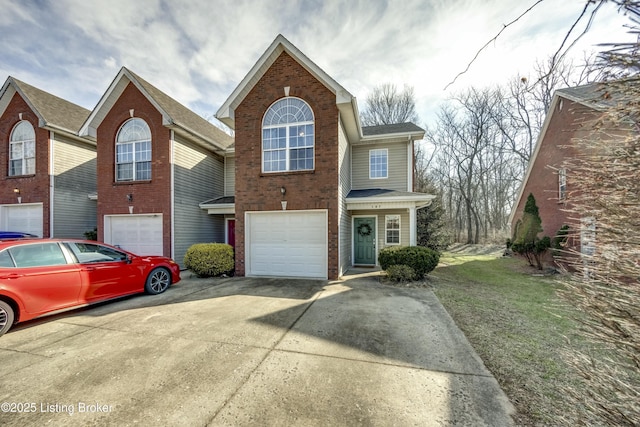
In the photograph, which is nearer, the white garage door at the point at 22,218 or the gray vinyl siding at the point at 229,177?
the white garage door at the point at 22,218

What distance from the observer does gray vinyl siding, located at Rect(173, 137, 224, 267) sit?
→ 10461mm

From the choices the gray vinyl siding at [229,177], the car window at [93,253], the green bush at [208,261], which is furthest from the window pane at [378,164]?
the car window at [93,253]

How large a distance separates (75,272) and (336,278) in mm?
6480

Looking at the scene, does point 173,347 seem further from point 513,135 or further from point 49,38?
point 513,135

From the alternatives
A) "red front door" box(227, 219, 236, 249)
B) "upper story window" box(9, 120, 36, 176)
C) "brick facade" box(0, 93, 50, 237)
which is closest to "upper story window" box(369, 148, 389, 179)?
"red front door" box(227, 219, 236, 249)

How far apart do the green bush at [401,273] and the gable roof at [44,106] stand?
1546 centimetres

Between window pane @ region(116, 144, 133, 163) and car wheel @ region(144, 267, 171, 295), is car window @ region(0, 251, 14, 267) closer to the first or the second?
car wheel @ region(144, 267, 171, 295)

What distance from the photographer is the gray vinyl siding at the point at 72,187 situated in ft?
39.1

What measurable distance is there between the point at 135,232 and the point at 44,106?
8044 mm

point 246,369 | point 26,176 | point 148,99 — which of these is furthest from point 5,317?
point 26,176

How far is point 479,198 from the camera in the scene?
28.3 metres

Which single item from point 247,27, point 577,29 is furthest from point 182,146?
point 577,29

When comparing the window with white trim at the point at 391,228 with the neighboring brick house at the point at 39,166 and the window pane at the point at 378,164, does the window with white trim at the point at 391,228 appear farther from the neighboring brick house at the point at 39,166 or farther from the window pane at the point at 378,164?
the neighboring brick house at the point at 39,166

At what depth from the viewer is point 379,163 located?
1221 cm
